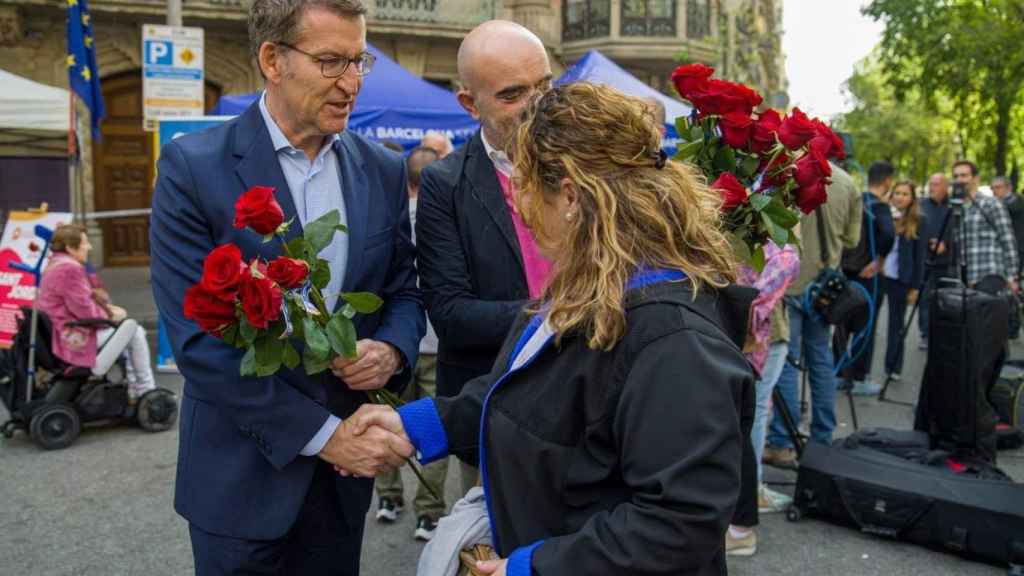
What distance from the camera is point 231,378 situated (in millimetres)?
2121

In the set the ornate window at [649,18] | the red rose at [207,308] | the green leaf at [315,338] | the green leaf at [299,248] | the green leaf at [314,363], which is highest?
the ornate window at [649,18]

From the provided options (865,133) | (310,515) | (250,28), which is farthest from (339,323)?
(865,133)

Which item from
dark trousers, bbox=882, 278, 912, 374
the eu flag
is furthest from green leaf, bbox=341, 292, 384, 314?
the eu flag

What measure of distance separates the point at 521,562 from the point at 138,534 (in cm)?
379

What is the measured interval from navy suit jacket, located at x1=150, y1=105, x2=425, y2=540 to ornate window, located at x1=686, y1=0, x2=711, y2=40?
22254mm

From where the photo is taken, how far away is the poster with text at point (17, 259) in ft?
22.4

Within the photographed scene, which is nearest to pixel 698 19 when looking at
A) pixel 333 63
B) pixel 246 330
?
pixel 333 63

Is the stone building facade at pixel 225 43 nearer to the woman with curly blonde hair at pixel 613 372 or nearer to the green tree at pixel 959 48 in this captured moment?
the green tree at pixel 959 48

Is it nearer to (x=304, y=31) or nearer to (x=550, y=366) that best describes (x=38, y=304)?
(x=304, y=31)

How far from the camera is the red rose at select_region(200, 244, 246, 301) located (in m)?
1.90

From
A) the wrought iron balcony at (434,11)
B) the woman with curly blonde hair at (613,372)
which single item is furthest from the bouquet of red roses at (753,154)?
the wrought iron balcony at (434,11)

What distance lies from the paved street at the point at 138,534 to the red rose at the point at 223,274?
2788 mm

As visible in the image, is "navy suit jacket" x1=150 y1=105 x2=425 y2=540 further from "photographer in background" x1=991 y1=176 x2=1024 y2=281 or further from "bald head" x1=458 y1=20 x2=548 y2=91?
"photographer in background" x1=991 y1=176 x2=1024 y2=281

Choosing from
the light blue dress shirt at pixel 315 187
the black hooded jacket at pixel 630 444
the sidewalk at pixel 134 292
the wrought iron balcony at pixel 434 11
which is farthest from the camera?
the wrought iron balcony at pixel 434 11
